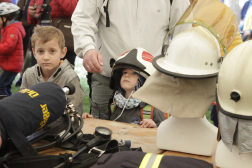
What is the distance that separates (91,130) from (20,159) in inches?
19.2

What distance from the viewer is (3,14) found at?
3.44 meters

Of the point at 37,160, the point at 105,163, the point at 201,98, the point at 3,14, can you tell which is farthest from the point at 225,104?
the point at 3,14

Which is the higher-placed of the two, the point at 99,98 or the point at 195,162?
the point at 195,162

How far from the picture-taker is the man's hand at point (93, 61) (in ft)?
4.46

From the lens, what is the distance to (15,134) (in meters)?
0.81

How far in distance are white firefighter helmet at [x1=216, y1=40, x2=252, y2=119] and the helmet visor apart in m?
0.15

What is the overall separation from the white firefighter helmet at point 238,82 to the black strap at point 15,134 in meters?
0.62

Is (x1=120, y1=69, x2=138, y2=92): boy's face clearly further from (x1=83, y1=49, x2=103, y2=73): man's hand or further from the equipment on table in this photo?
the equipment on table

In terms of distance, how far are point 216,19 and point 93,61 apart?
0.67 metres

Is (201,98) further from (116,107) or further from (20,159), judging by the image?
(116,107)

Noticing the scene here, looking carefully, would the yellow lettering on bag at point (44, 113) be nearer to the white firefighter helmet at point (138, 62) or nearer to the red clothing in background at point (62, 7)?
the white firefighter helmet at point (138, 62)

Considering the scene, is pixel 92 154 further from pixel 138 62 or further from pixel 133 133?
pixel 138 62

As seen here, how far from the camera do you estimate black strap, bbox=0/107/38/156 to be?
801 millimetres

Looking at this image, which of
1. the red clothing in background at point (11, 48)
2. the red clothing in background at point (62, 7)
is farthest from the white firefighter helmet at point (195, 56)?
the red clothing in background at point (11, 48)
